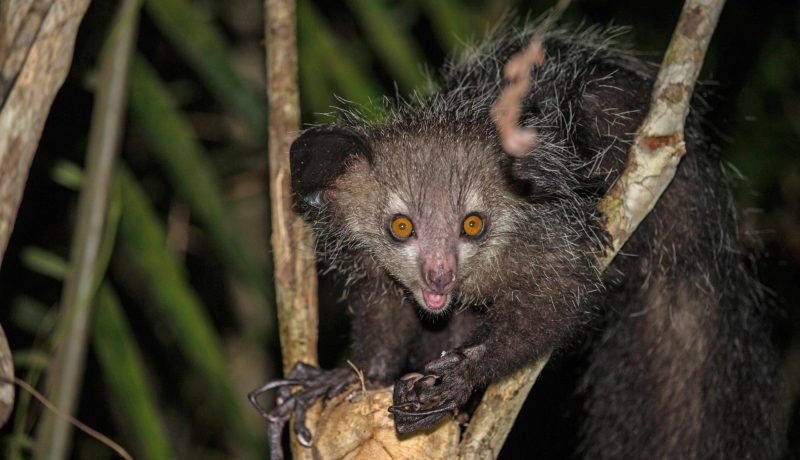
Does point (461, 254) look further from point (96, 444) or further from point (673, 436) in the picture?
point (96, 444)

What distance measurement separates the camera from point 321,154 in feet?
11.3

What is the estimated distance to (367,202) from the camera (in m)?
3.64

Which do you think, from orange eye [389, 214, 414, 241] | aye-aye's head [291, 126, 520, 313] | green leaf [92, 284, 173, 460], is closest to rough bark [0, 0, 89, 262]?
green leaf [92, 284, 173, 460]

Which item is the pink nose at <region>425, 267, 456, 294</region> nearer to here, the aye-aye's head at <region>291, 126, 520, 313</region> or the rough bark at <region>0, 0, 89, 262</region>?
the aye-aye's head at <region>291, 126, 520, 313</region>

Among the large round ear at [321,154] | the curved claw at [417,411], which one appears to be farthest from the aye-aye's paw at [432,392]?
the large round ear at [321,154]

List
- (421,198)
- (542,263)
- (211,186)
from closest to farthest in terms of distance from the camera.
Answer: (421,198) → (542,263) → (211,186)

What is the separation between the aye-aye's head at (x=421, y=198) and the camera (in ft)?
11.0

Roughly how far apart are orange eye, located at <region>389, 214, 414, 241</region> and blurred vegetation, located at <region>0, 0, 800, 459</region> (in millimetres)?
692

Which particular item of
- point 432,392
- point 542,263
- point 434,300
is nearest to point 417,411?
point 432,392

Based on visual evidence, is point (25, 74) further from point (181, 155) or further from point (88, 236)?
point (181, 155)

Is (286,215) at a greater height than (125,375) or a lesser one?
greater

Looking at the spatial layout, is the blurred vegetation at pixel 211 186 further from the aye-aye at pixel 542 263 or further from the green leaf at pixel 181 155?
the aye-aye at pixel 542 263

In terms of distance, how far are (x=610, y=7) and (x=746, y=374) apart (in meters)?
2.34

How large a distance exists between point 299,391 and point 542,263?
1.07 meters
